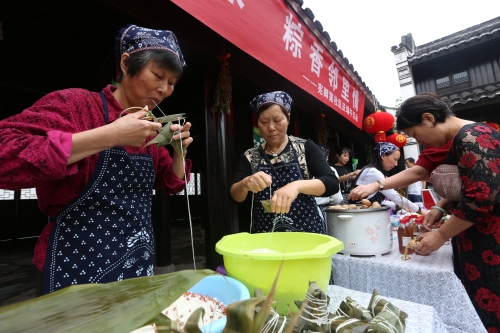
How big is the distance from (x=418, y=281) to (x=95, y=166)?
7.02 feet

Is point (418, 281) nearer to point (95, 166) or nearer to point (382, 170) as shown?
point (95, 166)

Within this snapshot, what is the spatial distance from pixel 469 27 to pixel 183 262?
17388mm

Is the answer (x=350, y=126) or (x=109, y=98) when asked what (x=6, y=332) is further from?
(x=350, y=126)

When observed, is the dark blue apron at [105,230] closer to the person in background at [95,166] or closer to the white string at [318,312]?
the person in background at [95,166]

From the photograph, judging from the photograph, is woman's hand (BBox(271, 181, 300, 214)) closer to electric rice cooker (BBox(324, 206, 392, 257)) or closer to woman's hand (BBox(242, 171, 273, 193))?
woman's hand (BBox(242, 171, 273, 193))

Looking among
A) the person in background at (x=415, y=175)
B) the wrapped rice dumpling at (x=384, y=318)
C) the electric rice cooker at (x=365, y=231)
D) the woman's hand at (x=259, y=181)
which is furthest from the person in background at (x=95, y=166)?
the person in background at (x=415, y=175)

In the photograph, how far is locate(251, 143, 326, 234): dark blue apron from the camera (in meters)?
2.00

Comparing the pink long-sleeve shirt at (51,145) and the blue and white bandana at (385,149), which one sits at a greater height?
the blue and white bandana at (385,149)

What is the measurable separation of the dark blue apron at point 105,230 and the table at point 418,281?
1.55 m

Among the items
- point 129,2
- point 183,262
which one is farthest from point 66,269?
point 183,262

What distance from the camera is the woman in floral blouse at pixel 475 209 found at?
1487mm

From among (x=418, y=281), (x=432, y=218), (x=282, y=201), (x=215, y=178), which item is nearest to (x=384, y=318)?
(x=282, y=201)

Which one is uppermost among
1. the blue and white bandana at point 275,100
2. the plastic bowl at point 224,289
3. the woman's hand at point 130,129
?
the blue and white bandana at point 275,100

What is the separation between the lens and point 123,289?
0.48 metres
